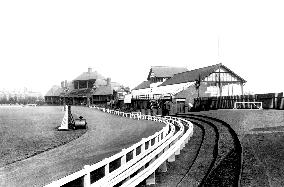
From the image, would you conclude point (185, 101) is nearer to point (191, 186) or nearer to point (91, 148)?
point (91, 148)

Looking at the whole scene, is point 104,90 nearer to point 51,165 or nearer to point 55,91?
point 55,91

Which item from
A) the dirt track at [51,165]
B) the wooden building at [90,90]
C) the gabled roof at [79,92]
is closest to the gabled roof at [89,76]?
the wooden building at [90,90]

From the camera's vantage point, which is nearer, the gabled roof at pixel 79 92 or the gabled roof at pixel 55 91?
the gabled roof at pixel 79 92

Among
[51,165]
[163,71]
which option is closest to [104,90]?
[163,71]

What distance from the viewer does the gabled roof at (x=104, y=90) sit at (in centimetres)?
8226

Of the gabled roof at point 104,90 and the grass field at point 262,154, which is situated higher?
the gabled roof at point 104,90

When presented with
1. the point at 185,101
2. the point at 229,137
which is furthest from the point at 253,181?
the point at 185,101

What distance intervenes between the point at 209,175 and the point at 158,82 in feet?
198

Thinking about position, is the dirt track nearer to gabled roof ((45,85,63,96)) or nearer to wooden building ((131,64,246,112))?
wooden building ((131,64,246,112))

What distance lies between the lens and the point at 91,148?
594 inches

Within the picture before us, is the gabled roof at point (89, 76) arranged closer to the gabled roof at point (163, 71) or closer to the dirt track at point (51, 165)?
the gabled roof at point (163, 71)

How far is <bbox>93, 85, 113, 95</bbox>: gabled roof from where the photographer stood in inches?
3238

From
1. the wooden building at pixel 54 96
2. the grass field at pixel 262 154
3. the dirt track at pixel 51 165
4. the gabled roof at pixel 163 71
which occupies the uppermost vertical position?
the gabled roof at pixel 163 71

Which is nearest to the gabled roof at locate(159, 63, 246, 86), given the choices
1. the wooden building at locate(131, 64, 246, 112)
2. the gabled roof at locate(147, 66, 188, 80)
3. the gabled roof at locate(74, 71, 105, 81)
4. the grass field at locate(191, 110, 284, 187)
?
the wooden building at locate(131, 64, 246, 112)
